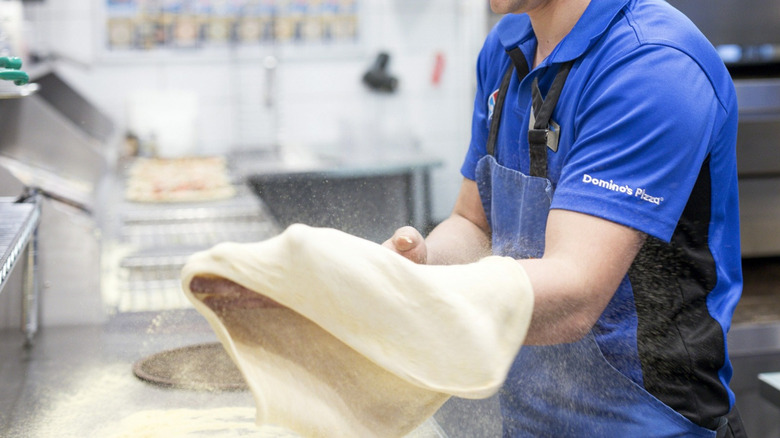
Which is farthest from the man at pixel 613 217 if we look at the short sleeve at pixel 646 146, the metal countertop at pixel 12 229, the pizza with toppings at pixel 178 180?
the pizza with toppings at pixel 178 180

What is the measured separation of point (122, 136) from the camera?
4.19 m

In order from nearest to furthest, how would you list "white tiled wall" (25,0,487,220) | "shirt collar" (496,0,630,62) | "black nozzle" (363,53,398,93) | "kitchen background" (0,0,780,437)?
"shirt collar" (496,0,630,62), "kitchen background" (0,0,780,437), "white tiled wall" (25,0,487,220), "black nozzle" (363,53,398,93)

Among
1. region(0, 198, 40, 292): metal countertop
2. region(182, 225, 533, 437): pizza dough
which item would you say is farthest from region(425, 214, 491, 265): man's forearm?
region(0, 198, 40, 292): metal countertop

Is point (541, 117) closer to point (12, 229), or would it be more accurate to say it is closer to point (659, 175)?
point (659, 175)

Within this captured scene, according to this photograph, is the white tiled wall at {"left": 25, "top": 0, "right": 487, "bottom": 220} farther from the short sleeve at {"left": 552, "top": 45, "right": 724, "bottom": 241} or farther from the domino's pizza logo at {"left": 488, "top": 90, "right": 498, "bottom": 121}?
the short sleeve at {"left": 552, "top": 45, "right": 724, "bottom": 241}

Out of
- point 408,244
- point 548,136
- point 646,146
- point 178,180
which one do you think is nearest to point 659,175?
point 646,146

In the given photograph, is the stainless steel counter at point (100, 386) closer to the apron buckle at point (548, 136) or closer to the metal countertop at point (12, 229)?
the metal countertop at point (12, 229)

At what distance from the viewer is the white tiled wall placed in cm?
420

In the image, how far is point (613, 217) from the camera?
36.1 inches

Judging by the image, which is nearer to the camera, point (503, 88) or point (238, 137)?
point (503, 88)

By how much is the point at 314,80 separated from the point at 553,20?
11.4 feet

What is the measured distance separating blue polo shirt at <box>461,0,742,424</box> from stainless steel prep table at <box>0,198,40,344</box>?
782mm

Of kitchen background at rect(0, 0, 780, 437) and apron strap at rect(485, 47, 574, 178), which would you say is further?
kitchen background at rect(0, 0, 780, 437)

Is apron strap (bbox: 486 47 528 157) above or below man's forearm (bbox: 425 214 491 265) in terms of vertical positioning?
above
